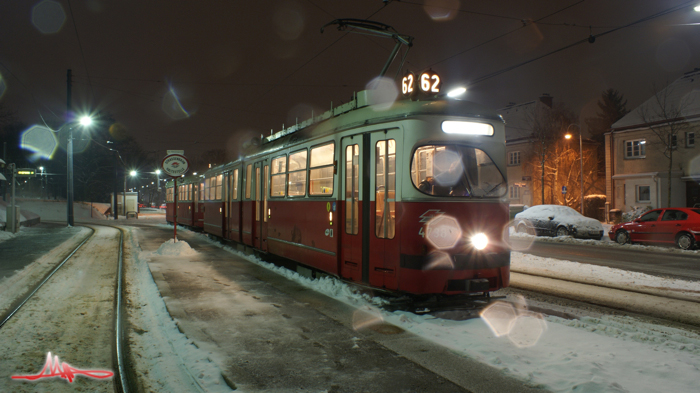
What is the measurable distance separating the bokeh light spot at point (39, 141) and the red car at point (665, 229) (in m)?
67.1

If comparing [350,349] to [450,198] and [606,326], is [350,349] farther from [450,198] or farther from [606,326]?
[606,326]

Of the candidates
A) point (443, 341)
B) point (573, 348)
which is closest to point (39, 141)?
point (443, 341)

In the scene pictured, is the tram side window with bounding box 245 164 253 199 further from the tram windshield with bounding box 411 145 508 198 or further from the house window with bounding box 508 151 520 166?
the house window with bounding box 508 151 520 166

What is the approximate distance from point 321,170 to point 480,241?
319 centimetres

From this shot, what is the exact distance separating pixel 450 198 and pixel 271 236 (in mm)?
5748

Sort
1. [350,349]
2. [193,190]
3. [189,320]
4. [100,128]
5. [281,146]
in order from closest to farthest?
[350,349]
[189,320]
[281,146]
[193,190]
[100,128]

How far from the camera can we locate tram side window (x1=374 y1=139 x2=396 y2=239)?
6858mm

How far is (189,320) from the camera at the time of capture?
641 centimetres

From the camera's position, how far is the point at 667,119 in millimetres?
28125

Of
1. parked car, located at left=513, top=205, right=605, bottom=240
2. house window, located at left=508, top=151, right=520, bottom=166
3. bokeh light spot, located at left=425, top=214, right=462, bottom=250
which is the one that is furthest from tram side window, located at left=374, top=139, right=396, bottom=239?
house window, located at left=508, top=151, right=520, bottom=166

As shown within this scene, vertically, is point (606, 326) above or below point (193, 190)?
below

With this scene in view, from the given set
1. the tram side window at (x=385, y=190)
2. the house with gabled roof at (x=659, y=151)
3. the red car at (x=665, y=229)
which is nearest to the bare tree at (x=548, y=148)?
the house with gabled roof at (x=659, y=151)

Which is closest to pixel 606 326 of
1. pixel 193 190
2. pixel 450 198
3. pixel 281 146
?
pixel 450 198

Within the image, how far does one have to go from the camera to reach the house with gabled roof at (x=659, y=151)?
28641mm
